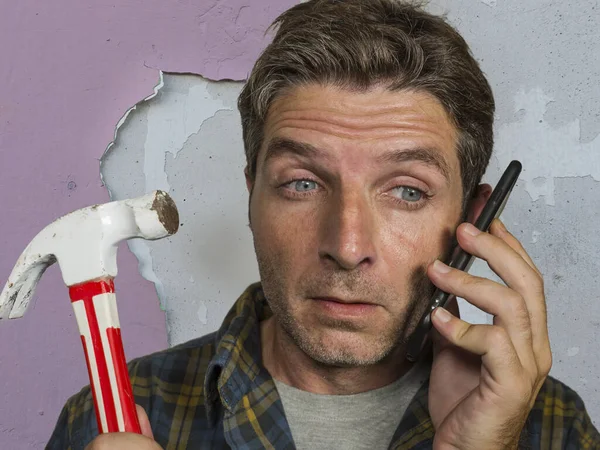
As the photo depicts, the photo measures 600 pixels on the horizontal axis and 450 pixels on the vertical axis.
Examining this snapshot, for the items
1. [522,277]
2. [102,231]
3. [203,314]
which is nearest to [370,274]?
[522,277]

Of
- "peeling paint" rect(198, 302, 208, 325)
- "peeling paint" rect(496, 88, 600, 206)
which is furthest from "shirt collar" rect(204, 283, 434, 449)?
"peeling paint" rect(496, 88, 600, 206)

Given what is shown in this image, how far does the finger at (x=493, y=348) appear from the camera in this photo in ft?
4.75

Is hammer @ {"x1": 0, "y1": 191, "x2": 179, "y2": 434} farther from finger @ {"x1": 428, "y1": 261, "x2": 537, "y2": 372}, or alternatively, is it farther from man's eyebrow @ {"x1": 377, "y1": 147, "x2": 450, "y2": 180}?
finger @ {"x1": 428, "y1": 261, "x2": 537, "y2": 372}

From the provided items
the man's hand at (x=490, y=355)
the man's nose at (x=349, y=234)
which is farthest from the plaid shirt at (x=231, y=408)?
the man's nose at (x=349, y=234)

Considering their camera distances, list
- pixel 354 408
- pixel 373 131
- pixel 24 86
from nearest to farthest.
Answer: pixel 373 131 → pixel 354 408 → pixel 24 86

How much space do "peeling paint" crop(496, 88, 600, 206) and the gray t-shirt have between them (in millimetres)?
830

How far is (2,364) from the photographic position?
7.61 feet

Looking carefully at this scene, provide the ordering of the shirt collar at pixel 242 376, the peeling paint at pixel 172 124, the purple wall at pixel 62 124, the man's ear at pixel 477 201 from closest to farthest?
the shirt collar at pixel 242 376
the man's ear at pixel 477 201
the purple wall at pixel 62 124
the peeling paint at pixel 172 124

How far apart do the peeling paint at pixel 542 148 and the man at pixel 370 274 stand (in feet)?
1.74

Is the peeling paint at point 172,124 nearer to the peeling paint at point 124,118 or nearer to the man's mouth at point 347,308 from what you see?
the peeling paint at point 124,118

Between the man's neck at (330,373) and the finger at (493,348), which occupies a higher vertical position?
the finger at (493,348)

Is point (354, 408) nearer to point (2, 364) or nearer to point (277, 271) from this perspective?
point (277, 271)

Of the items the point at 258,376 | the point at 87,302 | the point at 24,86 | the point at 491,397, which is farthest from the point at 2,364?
the point at 491,397

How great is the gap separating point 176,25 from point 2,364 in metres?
1.11
